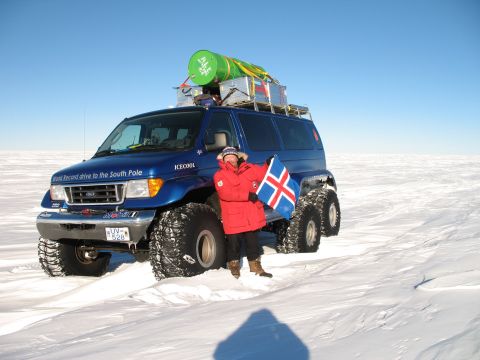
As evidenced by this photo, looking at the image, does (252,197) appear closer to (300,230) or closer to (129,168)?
(129,168)

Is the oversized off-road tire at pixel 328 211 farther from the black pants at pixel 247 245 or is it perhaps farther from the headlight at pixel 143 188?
the headlight at pixel 143 188

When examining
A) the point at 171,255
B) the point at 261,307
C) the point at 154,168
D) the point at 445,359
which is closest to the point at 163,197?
the point at 154,168

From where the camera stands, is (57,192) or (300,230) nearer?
(57,192)

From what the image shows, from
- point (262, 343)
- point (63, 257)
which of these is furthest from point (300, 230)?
point (262, 343)

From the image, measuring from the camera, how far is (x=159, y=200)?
Answer: 4.14 metres

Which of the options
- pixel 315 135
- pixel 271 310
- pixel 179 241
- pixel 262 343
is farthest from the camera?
pixel 315 135

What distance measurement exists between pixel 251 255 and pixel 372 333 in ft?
7.44

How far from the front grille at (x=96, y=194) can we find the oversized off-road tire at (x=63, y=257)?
2.03 ft

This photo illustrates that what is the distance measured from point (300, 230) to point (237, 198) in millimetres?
1713

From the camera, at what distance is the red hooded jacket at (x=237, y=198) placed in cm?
434

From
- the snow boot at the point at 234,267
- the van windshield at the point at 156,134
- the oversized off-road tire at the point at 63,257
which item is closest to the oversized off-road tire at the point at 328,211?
the snow boot at the point at 234,267

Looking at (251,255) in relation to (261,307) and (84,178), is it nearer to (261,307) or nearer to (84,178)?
(261,307)

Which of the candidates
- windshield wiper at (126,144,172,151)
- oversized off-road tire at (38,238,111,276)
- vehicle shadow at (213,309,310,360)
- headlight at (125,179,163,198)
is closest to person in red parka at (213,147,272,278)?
headlight at (125,179,163,198)

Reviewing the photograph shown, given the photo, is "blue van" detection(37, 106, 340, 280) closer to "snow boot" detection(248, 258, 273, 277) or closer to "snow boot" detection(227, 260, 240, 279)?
"snow boot" detection(227, 260, 240, 279)
